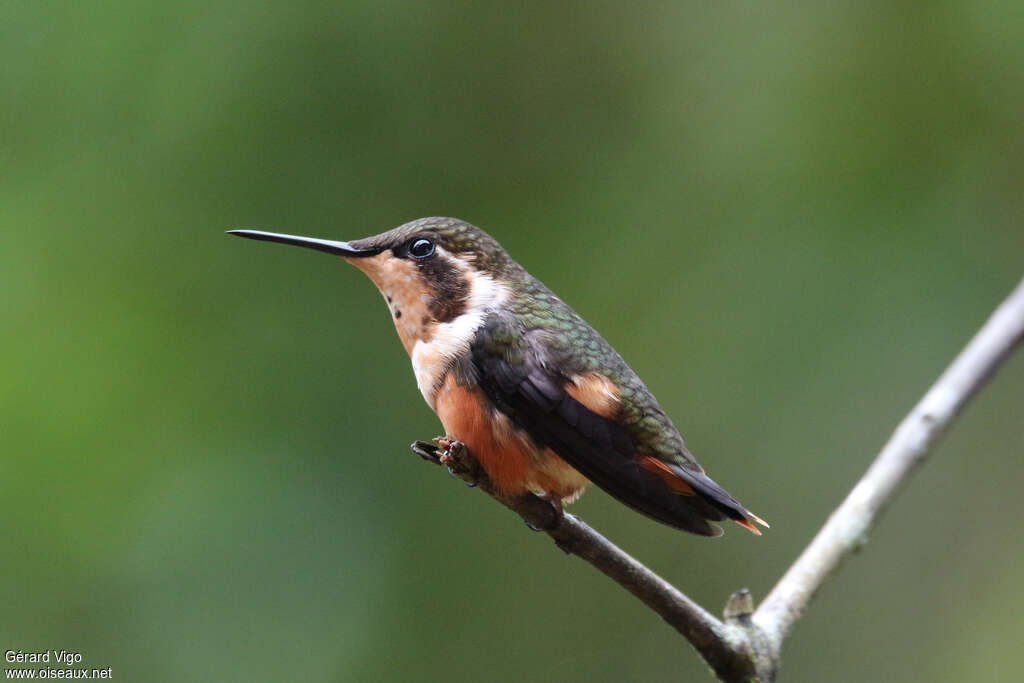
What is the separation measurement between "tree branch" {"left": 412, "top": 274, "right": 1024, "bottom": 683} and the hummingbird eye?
2.99 ft

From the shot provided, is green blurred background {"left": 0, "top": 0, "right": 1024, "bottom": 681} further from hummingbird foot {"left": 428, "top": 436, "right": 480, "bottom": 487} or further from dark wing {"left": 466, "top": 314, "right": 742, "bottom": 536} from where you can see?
hummingbird foot {"left": 428, "top": 436, "right": 480, "bottom": 487}

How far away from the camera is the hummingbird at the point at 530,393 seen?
2838 millimetres

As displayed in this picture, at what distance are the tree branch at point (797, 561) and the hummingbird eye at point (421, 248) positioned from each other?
912 mm

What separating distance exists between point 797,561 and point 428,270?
1.53 metres

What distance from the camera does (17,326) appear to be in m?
5.15

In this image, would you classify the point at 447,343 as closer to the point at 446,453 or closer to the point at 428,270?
the point at 428,270

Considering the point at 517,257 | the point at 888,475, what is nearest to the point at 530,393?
the point at 888,475

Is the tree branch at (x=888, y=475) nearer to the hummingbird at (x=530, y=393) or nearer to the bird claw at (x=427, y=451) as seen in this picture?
the hummingbird at (x=530, y=393)

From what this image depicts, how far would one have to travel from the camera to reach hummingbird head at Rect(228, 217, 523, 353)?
322cm

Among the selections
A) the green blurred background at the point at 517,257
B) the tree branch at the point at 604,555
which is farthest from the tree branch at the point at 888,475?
the green blurred background at the point at 517,257

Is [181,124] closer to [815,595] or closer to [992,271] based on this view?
[815,595]

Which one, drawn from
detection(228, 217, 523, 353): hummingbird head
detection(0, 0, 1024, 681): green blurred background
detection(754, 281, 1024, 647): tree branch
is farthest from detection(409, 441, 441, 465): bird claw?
detection(0, 0, 1024, 681): green blurred background

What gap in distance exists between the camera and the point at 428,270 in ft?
10.9

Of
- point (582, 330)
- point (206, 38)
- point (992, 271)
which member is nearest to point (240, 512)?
point (206, 38)
